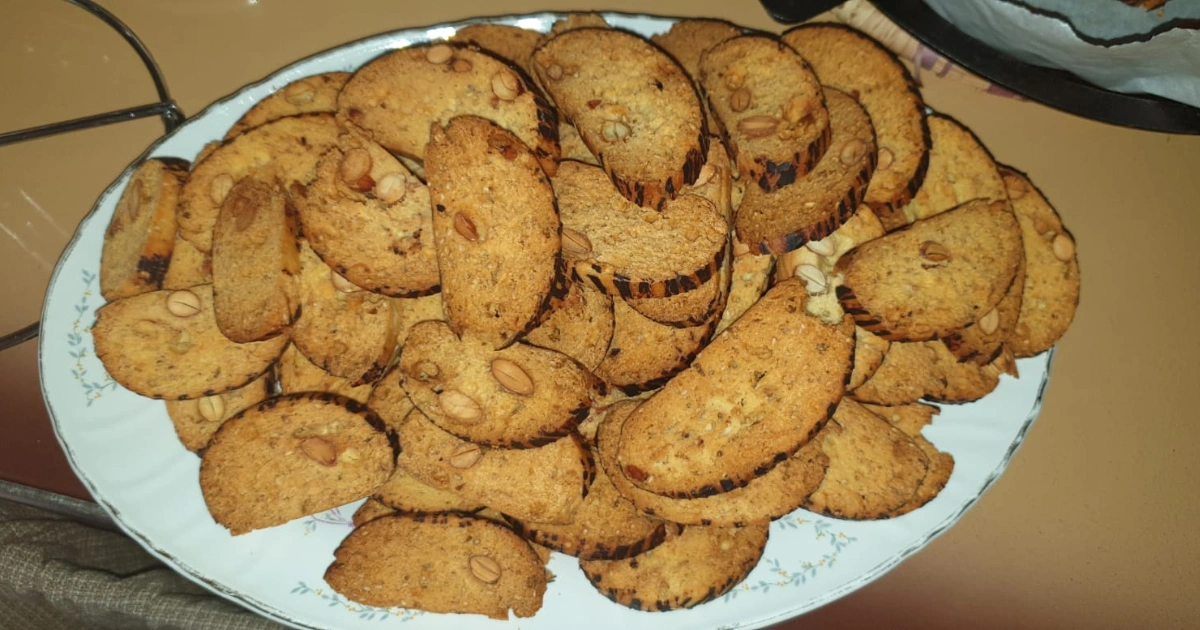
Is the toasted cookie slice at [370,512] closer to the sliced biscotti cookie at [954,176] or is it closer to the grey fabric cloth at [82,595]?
the grey fabric cloth at [82,595]

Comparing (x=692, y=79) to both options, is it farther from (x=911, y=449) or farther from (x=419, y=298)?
(x=911, y=449)

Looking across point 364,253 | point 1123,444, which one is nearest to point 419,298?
point 364,253

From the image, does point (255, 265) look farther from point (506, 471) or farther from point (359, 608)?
point (359, 608)

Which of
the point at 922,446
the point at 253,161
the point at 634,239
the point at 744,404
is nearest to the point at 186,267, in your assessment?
the point at 253,161

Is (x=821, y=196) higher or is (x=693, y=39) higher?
(x=693, y=39)

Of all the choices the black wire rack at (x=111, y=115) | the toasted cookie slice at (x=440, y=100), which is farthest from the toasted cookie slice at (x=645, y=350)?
the black wire rack at (x=111, y=115)

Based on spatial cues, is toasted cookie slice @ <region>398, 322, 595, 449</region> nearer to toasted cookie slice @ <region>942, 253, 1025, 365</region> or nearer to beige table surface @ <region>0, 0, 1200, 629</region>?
toasted cookie slice @ <region>942, 253, 1025, 365</region>
